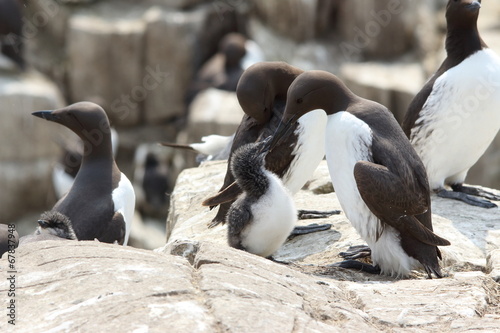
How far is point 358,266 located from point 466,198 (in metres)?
1.98

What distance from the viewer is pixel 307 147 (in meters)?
6.04

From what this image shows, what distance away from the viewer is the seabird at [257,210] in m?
5.21

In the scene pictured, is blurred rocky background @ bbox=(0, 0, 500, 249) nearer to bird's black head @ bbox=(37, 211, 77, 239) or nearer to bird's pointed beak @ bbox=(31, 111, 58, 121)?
bird's pointed beak @ bbox=(31, 111, 58, 121)

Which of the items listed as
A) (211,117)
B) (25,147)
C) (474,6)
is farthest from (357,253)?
(25,147)

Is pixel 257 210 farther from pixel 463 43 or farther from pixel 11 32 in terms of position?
pixel 11 32

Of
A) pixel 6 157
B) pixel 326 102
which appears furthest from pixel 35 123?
pixel 326 102

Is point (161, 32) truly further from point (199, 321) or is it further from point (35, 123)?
point (199, 321)

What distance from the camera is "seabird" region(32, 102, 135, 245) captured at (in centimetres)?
636

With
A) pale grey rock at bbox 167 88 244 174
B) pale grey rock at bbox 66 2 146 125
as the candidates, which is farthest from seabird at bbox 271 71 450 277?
pale grey rock at bbox 66 2 146 125

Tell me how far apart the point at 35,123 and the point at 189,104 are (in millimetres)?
2969

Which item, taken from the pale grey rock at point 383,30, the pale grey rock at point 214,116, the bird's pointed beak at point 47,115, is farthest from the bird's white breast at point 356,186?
the pale grey rock at point 383,30

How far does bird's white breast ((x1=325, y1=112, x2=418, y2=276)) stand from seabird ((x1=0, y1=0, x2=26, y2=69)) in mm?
12218

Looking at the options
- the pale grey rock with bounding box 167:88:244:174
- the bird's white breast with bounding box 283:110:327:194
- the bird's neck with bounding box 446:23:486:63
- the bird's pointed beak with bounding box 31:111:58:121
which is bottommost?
the pale grey rock with bounding box 167:88:244:174

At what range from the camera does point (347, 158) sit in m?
5.07
